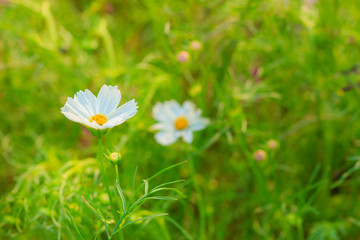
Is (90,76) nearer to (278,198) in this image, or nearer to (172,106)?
(172,106)

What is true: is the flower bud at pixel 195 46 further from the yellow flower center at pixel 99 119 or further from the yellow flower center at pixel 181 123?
the yellow flower center at pixel 99 119

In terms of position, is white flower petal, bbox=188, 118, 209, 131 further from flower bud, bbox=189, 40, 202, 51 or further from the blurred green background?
flower bud, bbox=189, 40, 202, 51

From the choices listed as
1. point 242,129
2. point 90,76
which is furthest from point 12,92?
point 242,129

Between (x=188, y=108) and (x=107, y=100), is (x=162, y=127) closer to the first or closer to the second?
(x=188, y=108)

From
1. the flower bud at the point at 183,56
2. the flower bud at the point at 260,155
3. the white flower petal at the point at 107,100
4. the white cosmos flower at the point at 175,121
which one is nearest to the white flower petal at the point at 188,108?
the white cosmos flower at the point at 175,121

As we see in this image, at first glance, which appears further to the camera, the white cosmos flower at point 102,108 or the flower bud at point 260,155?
the flower bud at point 260,155

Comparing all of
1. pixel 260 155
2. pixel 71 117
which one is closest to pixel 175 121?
pixel 260 155
